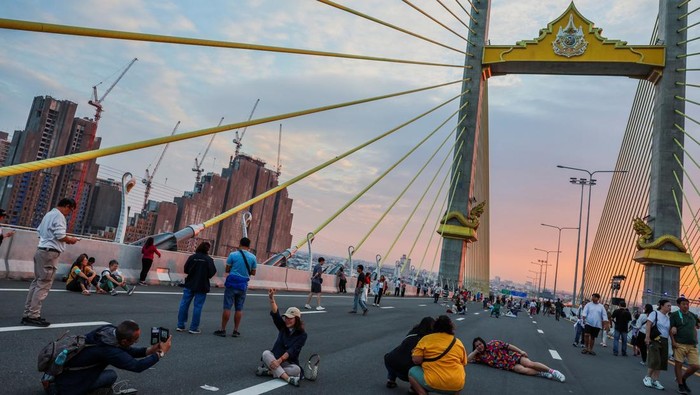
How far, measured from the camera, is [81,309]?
9.56 meters

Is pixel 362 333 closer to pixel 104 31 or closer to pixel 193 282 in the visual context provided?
pixel 193 282

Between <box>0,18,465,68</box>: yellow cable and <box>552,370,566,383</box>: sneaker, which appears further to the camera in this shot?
<box>552,370,566,383</box>: sneaker

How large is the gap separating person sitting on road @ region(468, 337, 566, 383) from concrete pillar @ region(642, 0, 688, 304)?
67.6 feet

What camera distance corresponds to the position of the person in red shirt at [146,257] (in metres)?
16.0

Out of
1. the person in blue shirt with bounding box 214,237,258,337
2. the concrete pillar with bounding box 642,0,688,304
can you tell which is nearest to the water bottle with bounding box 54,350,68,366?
the person in blue shirt with bounding box 214,237,258,337

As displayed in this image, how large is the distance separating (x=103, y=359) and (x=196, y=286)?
14.7 ft

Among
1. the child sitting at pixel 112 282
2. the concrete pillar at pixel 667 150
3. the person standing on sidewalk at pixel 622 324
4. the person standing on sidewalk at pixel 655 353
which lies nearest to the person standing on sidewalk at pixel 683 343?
the person standing on sidewalk at pixel 655 353

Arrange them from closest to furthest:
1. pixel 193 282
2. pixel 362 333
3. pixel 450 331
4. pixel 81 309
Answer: pixel 450 331 < pixel 193 282 < pixel 81 309 < pixel 362 333

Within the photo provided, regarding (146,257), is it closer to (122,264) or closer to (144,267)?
(144,267)

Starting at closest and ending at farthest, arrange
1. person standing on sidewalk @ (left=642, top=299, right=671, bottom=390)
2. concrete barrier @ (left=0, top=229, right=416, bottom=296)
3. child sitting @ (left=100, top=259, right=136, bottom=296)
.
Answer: person standing on sidewalk @ (left=642, top=299, right=671, bottom=390) < concrete barrier @ (left=0, top=229, right=416, bottom=296) < child sitting @ (left=100, top=259, right=136, bottom=296)

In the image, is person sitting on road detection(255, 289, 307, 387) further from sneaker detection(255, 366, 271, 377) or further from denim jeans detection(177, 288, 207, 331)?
denim jeans detection(177, 288, 207, 331)

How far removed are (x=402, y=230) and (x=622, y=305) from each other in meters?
12.4

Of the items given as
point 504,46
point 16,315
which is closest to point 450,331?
point 16,315

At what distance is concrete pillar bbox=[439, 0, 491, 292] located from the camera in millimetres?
32969
